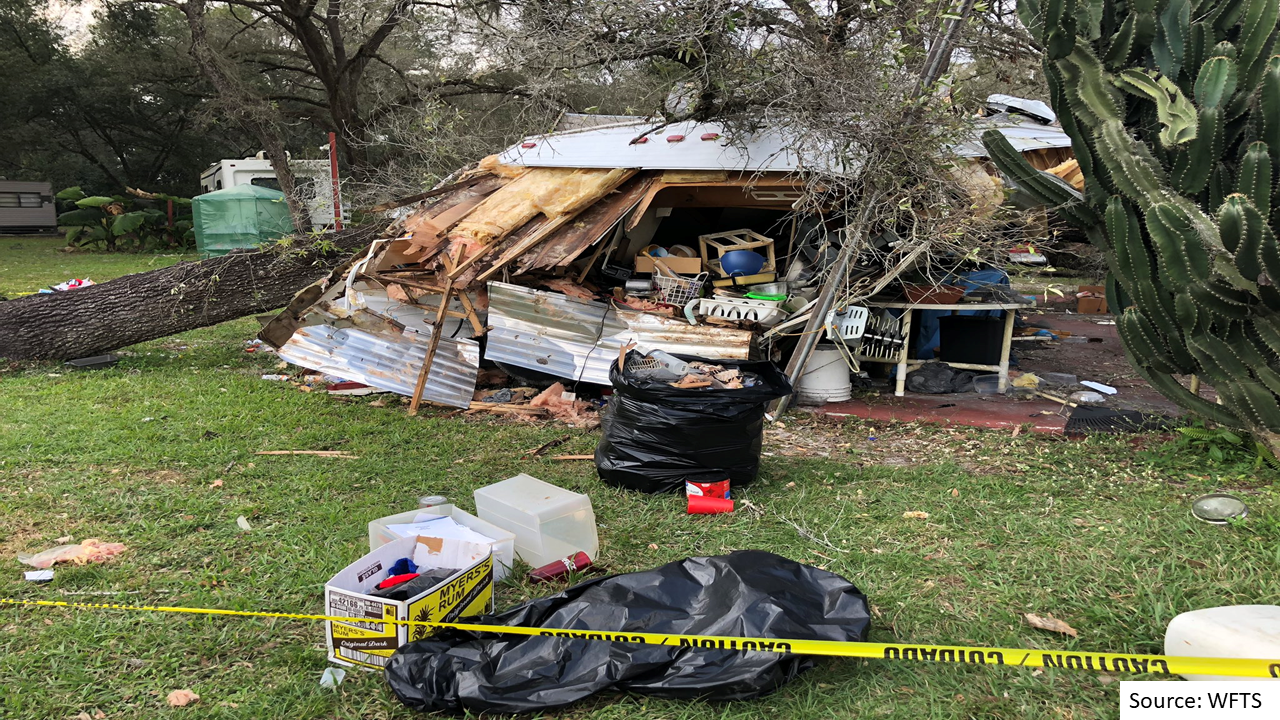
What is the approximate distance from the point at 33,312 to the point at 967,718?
29.1 feet

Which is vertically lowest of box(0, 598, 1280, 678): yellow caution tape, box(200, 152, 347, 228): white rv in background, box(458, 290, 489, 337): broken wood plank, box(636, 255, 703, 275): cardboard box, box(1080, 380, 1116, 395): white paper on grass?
box(1080, 380, 1116, 395): white paper on grass

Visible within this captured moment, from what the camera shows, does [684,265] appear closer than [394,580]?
No

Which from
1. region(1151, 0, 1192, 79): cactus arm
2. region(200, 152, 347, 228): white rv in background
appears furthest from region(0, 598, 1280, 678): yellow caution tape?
region(200, 152, 347, 228): white rv in background

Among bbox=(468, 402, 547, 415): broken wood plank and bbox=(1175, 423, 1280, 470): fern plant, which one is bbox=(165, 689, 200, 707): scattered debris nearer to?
bbox=(468, 402, 547, 415): broken wood plank

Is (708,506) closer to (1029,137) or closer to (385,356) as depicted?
(385,356)

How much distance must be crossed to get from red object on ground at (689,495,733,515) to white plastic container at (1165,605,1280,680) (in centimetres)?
208

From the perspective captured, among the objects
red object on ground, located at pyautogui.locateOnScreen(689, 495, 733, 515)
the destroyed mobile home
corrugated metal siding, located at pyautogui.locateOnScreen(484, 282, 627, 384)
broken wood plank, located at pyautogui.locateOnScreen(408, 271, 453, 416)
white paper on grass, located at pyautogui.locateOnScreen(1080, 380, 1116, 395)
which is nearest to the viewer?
red object on ground, located at pyautogui.locateOnScreen(689, 495, 733, 515)

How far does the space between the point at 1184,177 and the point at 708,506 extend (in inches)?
126

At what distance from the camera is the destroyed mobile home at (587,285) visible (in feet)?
21.7

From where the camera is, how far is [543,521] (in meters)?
3.58

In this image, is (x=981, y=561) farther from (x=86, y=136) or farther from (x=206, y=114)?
(x=86, y=136)

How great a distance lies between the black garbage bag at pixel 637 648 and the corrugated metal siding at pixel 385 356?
13.3 ft

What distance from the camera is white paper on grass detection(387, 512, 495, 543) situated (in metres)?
3.42

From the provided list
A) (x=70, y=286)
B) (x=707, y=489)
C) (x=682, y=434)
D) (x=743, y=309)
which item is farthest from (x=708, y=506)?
(x=70, y=286)
